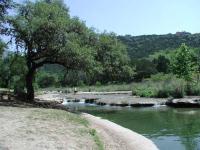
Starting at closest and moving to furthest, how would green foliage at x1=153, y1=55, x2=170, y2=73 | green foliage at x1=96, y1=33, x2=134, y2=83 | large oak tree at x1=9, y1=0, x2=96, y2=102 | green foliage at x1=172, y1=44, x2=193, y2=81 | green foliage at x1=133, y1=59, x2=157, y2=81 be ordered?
large oak tree at x1=9, y1=0, x2=96, y2=102, green foliage at x1=96, y1=33, x2=134, y2=83, green foliage at x1=172, y1=44, x2=193, y2=81, green foliage at x1=133, y1=59, x2=157, y2=81, green foliage at x1=153, y1=55, x2=170, y2=73

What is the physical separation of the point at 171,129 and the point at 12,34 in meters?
15.8

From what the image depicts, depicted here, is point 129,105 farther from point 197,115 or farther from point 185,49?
point 185,49

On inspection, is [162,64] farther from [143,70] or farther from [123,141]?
[123,141]

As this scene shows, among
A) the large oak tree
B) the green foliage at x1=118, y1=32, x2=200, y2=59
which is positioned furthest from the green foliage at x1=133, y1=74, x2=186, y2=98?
the green foliage at x1=118, y1=32, x2=200, y2=59

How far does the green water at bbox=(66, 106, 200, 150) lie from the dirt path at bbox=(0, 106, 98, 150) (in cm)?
467

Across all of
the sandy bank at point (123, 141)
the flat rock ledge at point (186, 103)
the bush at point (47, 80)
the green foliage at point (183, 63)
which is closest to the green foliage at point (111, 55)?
the flat rock ledge at point (186, 103)

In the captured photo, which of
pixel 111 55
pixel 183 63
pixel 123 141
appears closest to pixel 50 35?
pixel 111 55

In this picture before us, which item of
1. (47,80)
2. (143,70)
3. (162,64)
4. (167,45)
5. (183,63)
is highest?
(167,45)

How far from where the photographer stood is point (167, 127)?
1139 inches

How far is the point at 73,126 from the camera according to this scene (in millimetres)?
21750

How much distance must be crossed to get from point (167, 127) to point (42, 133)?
1261 cm

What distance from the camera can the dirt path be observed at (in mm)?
16328

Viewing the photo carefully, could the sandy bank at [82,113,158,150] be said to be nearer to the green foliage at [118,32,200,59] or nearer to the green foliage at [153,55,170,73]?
the green foliage at [153,55,170,73]

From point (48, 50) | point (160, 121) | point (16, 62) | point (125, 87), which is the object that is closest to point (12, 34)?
point (48, 50)
